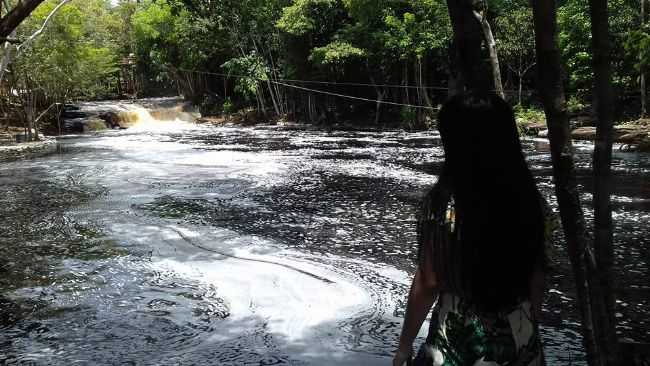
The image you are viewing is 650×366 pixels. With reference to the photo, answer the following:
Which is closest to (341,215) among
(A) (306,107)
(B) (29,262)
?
(B) (29,262)

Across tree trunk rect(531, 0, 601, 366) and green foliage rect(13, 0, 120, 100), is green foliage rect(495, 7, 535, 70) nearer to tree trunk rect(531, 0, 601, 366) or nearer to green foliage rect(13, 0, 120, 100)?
green foliage rect(13, 0, 120, 100)

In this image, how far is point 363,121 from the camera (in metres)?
28.7

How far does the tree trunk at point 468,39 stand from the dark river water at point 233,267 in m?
0.81

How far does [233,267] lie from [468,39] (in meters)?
4.62

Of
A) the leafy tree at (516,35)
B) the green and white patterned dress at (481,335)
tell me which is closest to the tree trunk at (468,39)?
the green and white patterned dress at (481,335)

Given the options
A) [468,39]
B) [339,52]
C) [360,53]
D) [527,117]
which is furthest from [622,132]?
[468,39]

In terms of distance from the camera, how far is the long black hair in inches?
64.8

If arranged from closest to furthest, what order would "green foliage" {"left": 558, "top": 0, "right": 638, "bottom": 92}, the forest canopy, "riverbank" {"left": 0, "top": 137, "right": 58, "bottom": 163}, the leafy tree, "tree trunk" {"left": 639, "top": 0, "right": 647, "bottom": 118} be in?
"tree trunk" {"left": 639, "top": 0, "right": 647, "bottom": 118} < "green foliage" {"left": 558, "top": 0, "right": 638, "bottom": 92} < "riverbank" {"left": 0, "top": 137, "right": 58, "bottom": 163} < the forest canopy < the leafy tree

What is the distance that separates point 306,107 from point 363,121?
3.84 meters

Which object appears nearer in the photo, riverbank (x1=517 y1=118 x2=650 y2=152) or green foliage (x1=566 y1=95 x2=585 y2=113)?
riverbank (x1=517 y1=118 x2=650 y2=152)

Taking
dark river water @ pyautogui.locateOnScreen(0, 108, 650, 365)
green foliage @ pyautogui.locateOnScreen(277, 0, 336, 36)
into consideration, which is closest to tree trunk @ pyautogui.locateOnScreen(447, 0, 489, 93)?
dark river water @ pyautogui.locateOnScreen(0, 108, 650, 365)

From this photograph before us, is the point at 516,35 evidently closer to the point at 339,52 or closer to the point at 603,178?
the point at 339,52

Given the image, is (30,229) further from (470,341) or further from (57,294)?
(470,341)

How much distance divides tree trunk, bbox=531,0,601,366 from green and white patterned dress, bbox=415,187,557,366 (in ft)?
0.61
